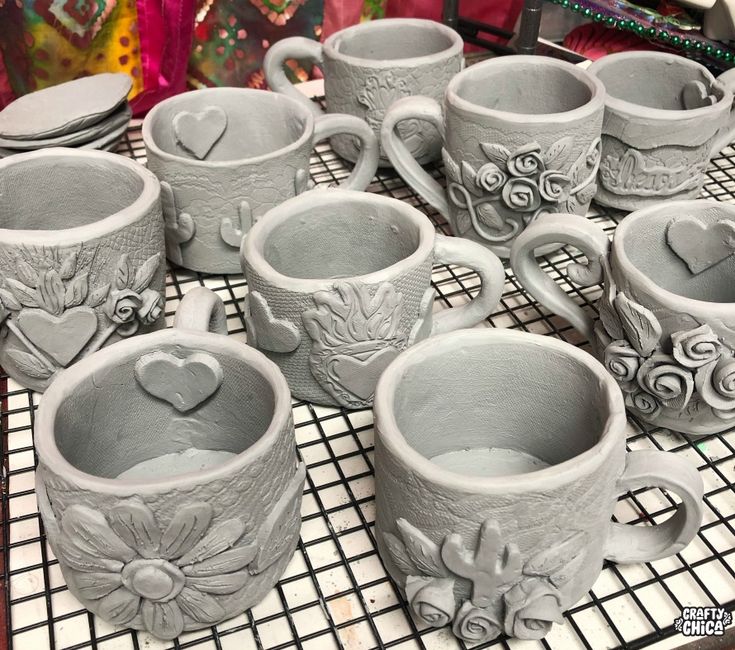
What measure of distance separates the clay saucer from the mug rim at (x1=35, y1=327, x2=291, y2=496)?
1.70 ft

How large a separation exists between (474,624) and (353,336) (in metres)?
0.29

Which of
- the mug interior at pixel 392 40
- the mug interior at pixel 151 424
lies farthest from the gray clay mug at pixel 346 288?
the mug interior at pixel 392 40

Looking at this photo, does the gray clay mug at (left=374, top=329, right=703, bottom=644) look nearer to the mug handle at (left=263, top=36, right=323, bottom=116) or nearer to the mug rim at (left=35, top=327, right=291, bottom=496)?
the mug rim at (left=35, top=327, right=291, bottom=496)

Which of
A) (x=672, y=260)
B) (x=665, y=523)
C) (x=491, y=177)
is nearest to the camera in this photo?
(x=665, y=523)

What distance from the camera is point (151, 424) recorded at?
2.57ft

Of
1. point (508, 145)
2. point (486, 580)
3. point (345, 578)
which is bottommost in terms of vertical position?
point (345, 578)

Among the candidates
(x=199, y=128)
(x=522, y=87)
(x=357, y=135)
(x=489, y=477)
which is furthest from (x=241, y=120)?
(x=489, y=477)

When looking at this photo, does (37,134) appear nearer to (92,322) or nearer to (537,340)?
(92,322)

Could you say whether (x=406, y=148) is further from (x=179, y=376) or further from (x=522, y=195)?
(x=179, y=376)

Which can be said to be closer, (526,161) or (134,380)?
(134,380)

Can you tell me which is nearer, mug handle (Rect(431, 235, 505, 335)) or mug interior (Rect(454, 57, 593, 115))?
mug handle (Rect(431, 235, 505, 335))

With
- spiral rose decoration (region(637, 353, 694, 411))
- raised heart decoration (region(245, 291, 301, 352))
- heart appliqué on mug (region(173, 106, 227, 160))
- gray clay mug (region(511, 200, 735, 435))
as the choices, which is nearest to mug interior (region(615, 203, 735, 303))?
gray clay mug (region(511, 200, 735, 435))

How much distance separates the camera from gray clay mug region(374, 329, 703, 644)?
1.91ft

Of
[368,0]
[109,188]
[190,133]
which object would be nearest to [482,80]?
[190,133]
